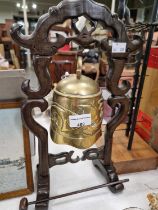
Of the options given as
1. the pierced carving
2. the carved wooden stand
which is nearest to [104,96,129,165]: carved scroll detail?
the carved wooden stand

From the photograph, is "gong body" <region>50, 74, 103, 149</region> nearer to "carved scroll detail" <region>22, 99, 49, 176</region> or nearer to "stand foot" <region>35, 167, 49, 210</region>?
"carved scroll detail" <region>22, 99, 49, 176</region>

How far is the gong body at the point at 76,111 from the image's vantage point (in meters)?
0.57

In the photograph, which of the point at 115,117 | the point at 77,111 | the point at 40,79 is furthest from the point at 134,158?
the point at 40,79

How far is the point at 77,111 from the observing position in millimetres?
585

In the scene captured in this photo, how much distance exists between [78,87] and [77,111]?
0.07 metres

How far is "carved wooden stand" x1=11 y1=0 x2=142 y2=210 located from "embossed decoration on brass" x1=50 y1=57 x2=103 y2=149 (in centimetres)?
4

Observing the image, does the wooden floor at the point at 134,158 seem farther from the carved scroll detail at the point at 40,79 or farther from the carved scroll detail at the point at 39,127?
the carved scroll detail at the point at 40,79

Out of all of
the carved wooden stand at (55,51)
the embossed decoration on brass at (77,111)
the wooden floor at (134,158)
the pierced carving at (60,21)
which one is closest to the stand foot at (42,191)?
the carved wooden stand at (55,51)

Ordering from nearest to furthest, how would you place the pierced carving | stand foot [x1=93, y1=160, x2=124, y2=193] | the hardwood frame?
the pierced carving, the hardwood frame, stand foot [x1=93, y1=160, x2=124, y2=193]

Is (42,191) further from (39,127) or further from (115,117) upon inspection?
(115,117)

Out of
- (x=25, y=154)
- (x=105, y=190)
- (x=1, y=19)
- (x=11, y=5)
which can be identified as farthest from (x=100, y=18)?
(x=1, y=19)

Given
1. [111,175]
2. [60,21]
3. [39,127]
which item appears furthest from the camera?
[111,175]

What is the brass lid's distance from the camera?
57 cm

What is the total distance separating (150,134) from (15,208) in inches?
26.9
